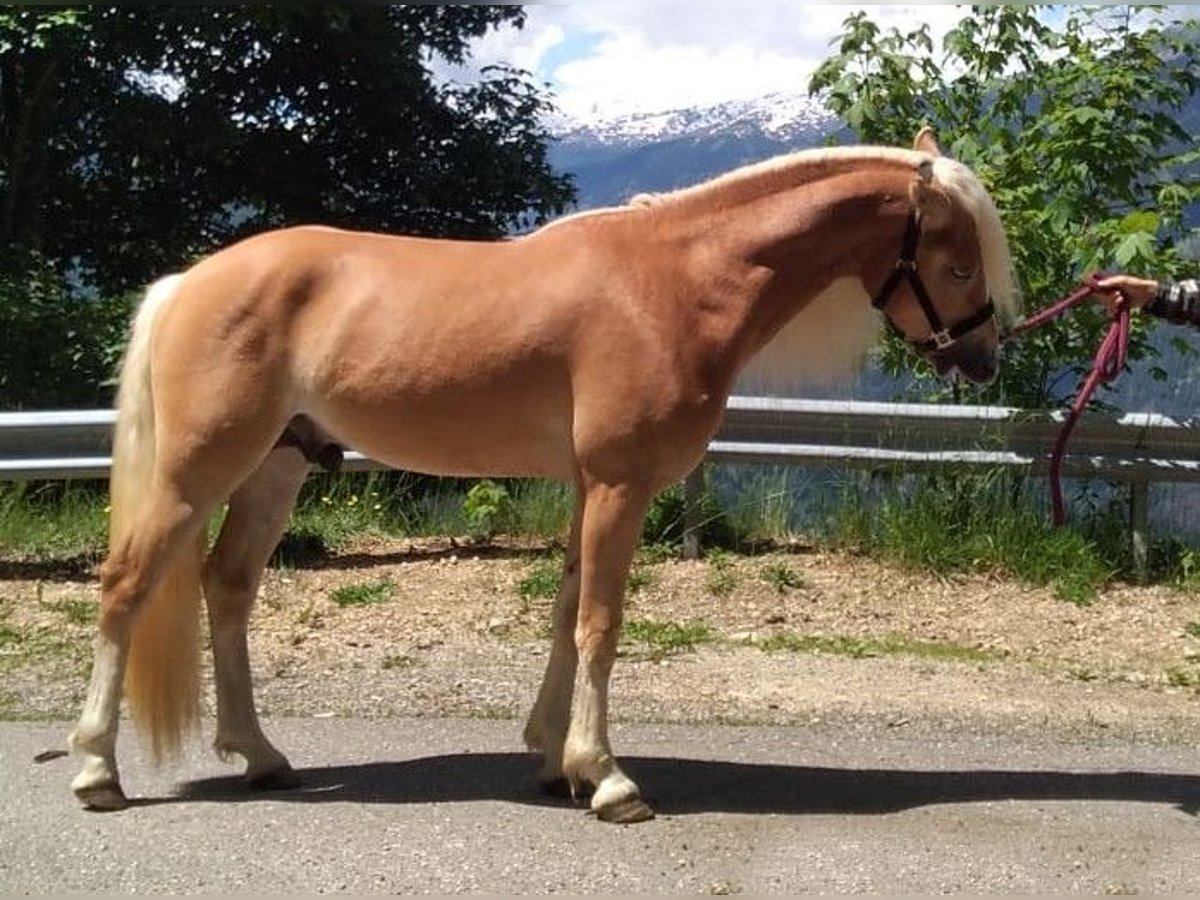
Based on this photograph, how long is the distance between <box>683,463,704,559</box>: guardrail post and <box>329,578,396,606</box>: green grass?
5.62ft

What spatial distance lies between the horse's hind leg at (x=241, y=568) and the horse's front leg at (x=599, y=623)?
112 centimetres

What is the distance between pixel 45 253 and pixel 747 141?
6.42 meters

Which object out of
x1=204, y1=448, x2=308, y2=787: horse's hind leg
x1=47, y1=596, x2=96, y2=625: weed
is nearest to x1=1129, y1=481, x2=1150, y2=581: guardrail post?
x1=204, y1=448, x2=308, y2=787: horse's hind leg

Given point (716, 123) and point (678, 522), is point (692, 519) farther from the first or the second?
point (716, 123)

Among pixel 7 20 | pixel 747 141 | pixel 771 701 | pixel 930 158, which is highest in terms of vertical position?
pixel 7 20

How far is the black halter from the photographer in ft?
15.4

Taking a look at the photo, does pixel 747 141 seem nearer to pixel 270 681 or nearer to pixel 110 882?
pixel 270 681

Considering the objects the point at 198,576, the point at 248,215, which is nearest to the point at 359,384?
the point at 198,576

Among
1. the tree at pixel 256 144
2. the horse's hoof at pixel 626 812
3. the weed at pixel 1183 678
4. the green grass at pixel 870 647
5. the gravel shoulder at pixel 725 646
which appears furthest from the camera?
the tree at pixel 256 144

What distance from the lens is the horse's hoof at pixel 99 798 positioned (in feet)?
14.7

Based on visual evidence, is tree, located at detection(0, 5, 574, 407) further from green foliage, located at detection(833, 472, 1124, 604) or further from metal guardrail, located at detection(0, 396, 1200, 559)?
green foliage, located at detection(833, 472, 1124, 604)

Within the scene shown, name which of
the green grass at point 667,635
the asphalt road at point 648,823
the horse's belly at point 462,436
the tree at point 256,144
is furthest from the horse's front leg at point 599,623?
the tree at point 256,144

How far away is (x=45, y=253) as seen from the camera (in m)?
11.6

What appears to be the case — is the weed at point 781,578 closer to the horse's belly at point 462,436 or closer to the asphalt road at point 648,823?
the asphalt road at point 648,823
